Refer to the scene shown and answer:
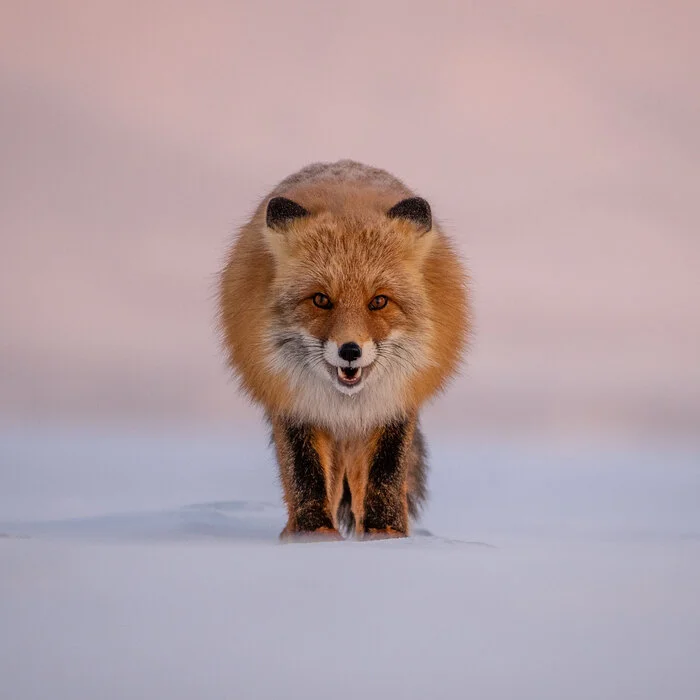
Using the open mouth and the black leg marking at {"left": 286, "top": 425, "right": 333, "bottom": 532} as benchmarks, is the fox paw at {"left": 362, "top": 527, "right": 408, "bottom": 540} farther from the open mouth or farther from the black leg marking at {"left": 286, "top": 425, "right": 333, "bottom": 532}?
the open mouth

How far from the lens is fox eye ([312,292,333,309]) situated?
21.8 feet

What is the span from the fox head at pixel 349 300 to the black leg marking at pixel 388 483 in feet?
1.10

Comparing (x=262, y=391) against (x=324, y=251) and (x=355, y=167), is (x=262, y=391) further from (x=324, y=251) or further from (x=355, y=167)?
(x=355, y=167)

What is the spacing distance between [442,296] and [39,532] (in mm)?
3575

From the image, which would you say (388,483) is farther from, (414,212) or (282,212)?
(282,212)

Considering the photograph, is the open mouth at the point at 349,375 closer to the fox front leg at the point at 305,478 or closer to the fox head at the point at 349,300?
the fox head at the point at 349,300

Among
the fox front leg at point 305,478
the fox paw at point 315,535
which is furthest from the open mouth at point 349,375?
the fox paw at point 315,535

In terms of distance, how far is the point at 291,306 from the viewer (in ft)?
22.4

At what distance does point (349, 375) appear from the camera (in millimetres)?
6703

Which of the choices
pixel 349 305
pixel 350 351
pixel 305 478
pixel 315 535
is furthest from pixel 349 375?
pixel 315 535

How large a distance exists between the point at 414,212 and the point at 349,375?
4.23 feet

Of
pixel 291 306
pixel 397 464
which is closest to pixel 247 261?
pixel 291 306

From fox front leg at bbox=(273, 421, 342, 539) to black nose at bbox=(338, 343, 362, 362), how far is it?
1110 millimetres

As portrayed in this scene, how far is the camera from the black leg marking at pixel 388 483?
23.9 feet
